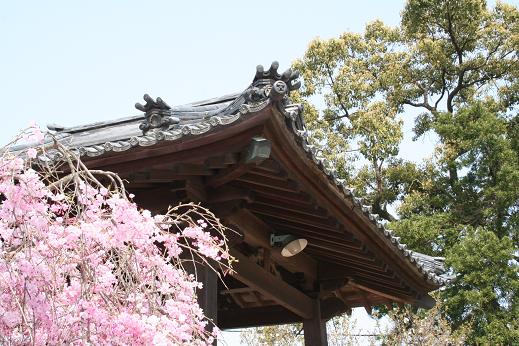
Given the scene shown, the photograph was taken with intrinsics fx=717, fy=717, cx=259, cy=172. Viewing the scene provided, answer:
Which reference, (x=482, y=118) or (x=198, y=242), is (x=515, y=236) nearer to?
(x=482, y=118)

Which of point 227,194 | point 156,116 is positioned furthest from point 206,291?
point 156,116

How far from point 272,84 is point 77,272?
54.2 inches

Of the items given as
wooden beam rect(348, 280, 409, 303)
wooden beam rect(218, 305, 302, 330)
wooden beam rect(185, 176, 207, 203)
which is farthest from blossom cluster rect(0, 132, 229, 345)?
wooden beam rect(218, 305, 302, 330)

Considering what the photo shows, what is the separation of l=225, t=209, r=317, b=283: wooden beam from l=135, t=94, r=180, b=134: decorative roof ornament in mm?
738

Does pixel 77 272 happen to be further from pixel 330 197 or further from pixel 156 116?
pixel 330 197

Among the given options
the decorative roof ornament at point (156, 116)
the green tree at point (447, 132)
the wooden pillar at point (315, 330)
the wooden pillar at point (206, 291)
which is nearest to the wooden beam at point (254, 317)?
the wooden pillar at point (315, 330)

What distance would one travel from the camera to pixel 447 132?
15.3 m

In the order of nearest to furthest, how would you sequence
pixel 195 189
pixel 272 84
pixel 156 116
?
pixel 272 84
pixel 156 116
pixel 195 189

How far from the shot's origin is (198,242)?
2.99m

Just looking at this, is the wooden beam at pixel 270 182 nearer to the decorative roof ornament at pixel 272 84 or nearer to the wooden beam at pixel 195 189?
the wooden beam at pixel 195 189

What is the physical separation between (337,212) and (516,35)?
1320 cm

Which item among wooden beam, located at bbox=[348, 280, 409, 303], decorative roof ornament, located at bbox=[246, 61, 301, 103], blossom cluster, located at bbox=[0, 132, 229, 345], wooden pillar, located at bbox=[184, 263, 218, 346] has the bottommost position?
blossom cluster, located at bbox=[0, 132, 229, 345]

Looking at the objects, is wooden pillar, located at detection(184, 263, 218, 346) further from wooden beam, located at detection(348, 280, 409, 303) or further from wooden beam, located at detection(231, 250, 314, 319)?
wooden beam, located at detection(348, 280, 409, 303)

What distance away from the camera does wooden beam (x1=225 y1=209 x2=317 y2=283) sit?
457 centimetres
